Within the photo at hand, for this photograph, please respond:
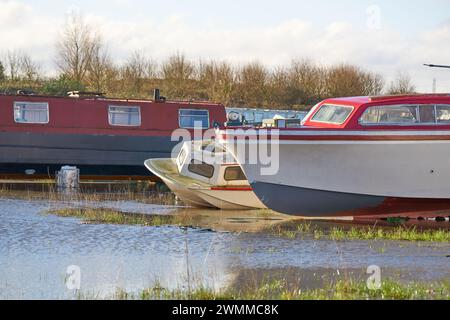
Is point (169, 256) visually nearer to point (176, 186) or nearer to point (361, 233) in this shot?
point (361, 233)

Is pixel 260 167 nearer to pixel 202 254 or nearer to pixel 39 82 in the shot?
pixel 202 254

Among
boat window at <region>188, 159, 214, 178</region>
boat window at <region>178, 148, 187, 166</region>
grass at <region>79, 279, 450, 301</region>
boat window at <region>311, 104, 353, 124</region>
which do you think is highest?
boat window at <region>311, 104, 353, 124</region>

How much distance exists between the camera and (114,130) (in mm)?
26344

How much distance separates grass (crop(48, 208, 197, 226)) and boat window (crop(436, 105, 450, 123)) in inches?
202

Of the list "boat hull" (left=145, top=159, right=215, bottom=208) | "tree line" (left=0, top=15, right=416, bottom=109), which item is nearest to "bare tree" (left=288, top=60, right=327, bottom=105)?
"tree line" (left=0, top=15, right=416, bottom=109)

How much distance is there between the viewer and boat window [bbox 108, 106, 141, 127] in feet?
87.1

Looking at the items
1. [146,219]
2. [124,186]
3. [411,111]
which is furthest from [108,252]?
[124,186]

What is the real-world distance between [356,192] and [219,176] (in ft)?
10.0

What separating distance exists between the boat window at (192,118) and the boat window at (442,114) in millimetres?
10765

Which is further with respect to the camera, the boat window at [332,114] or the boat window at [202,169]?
the boat window at [202,169]

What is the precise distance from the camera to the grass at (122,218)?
16594mm

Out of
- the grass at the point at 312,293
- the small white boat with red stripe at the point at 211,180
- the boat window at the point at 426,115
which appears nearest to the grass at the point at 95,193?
the small white boat with red stripe at the point at 211,180

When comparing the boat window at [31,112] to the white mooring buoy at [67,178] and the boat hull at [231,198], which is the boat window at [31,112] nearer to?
the white mooring buoy at [67,178]

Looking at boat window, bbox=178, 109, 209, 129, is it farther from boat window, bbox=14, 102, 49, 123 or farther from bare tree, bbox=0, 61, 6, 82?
bare tree, bbox=0, 61, 6, 82
